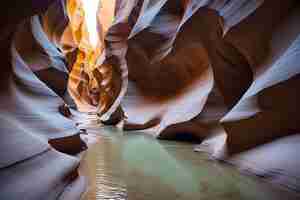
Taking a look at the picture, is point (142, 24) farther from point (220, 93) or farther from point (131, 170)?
point (131, 170)

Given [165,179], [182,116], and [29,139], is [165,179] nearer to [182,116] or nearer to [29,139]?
[29,139]

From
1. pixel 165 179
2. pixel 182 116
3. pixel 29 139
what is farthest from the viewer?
pixel 182 116

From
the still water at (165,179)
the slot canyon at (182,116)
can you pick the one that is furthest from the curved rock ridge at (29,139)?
the still water at (165,179)

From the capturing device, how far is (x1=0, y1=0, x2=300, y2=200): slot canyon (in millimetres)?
2713

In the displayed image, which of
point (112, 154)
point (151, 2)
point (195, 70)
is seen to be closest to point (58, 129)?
point (112, 154)

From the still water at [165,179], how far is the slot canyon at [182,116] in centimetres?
1

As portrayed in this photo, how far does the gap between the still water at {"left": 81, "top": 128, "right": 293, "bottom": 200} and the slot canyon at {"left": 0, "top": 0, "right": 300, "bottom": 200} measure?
1 cm

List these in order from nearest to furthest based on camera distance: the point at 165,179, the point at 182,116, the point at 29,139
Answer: the point at 29,139 → the point at 165,179 → the point at 182,116

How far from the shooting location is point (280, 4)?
14.0 ft

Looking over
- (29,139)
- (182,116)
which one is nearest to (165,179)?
(29,139)

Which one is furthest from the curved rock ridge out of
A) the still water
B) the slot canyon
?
the still water

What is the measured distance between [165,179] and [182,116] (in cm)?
360

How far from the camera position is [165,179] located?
3299mm

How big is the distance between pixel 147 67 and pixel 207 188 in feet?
24.3
